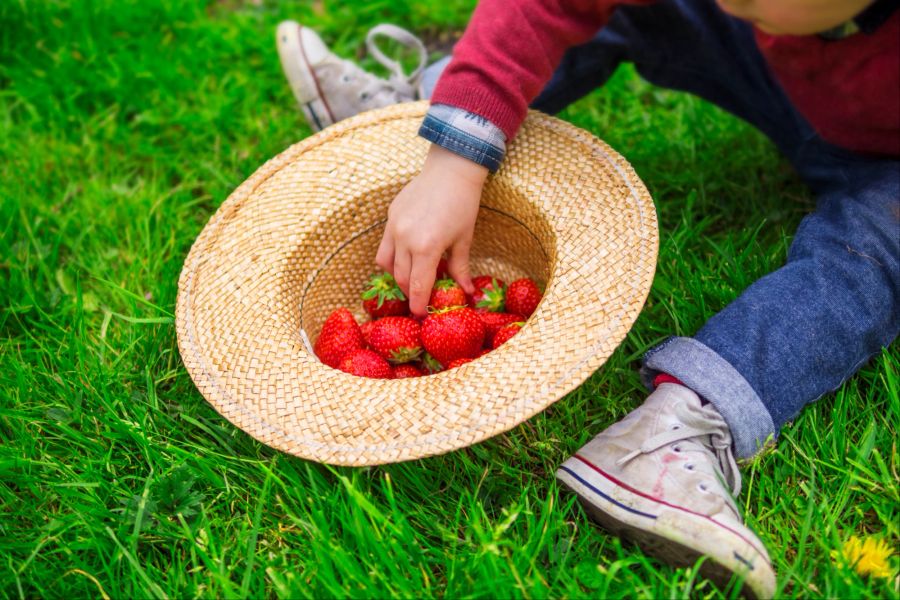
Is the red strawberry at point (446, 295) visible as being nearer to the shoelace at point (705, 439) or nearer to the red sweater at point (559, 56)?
the red sweater at point (559, 56)

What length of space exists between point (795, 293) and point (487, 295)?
1.64 feet

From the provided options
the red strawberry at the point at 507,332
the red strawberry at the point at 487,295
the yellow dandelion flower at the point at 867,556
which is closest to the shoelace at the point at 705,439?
the yellow dandelion flower at the point at 867,556

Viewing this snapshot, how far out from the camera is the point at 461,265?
4.40ft

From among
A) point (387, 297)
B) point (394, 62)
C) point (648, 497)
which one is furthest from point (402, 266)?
point (394, 62)

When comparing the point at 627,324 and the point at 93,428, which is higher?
the point at 627,324

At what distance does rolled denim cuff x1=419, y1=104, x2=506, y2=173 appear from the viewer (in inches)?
49.1

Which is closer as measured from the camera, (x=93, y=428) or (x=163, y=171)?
(x=93, y=428)

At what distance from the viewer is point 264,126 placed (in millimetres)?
1945

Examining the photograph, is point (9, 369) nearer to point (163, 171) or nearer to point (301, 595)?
point (163, 171)

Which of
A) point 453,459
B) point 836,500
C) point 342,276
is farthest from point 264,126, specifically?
point 836,500

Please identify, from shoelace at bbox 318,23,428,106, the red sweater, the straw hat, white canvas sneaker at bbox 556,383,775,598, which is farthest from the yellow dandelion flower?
shoelace at bbox 318,23,428,106

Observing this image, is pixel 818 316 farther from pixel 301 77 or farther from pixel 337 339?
pixel 301 77

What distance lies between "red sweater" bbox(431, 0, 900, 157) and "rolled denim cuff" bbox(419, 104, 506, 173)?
0.04 ft

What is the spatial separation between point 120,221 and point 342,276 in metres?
0.61
